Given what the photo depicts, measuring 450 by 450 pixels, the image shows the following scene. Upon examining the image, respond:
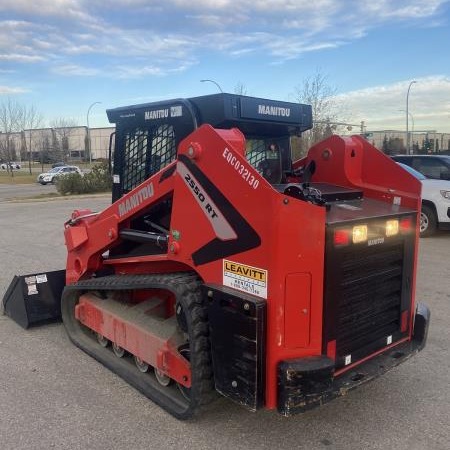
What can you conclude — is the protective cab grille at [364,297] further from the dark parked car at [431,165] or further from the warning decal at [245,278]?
the dark parked car at [431,165]

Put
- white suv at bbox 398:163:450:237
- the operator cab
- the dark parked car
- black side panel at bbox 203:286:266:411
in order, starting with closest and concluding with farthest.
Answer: black side panel at bbox 203:286:266:411
the operator cab
white suv at bbox 398:163:450:237
the dark parked car

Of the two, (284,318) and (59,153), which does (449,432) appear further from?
(59,153)

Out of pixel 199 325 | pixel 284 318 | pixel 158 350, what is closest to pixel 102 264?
pixel 158 350

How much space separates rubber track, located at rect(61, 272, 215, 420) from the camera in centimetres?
314

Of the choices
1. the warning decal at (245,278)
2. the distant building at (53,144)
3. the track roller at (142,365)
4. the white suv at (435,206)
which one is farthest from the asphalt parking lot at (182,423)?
the distant building at (53,144)

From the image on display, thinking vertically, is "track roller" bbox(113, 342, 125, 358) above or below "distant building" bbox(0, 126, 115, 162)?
below

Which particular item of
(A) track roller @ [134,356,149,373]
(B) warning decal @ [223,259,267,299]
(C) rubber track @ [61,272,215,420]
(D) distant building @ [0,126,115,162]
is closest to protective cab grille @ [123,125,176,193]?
(C) rubber track @ [61,272,215,420]

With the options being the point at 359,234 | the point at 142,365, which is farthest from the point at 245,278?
the point at 142,365

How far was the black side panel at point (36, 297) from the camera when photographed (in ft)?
16.9

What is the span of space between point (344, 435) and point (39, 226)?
11.3 m

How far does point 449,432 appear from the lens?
317 centimetres

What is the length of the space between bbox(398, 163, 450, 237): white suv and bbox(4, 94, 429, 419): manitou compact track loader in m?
6.58

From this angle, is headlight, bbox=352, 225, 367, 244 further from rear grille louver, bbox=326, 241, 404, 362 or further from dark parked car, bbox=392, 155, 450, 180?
dark parked car, bbox=392, 155, 450, 180

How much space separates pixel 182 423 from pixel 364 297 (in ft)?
4.77
